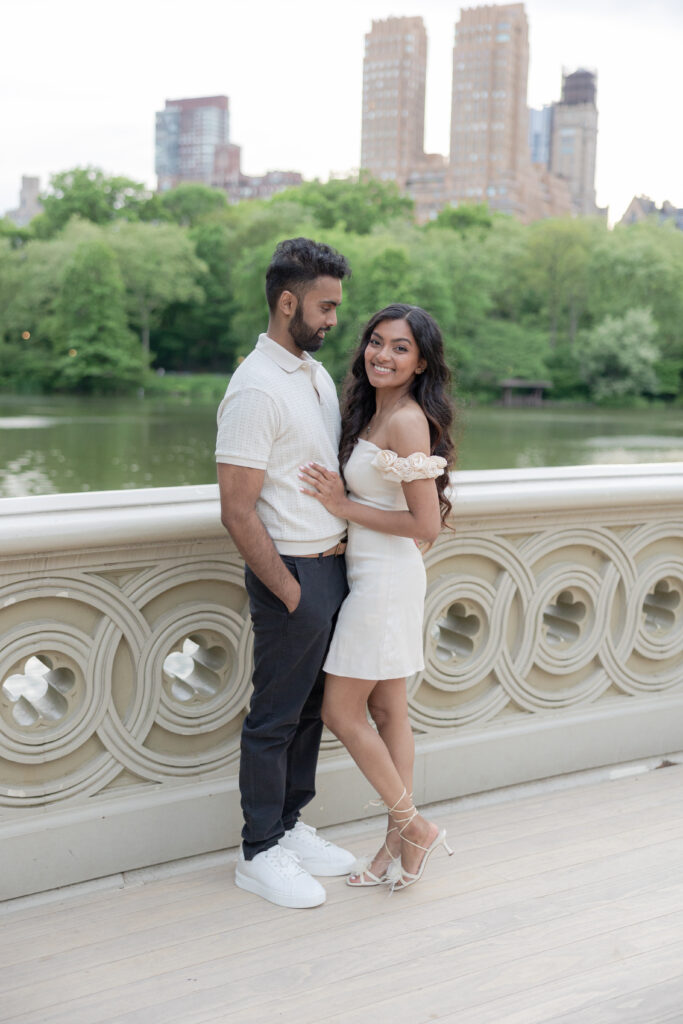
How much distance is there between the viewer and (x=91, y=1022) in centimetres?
206

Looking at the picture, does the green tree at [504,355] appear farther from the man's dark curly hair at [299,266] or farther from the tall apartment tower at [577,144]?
the tall apartment tower at [577,144]

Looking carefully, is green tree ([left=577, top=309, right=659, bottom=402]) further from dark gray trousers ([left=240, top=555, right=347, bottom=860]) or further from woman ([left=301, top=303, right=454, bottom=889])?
dark gray trousers ([left=240, top=555, right=347, bottom=860])

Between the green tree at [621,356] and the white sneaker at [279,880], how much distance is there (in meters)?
56.2

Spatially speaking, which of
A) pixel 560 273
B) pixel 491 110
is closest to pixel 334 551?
pixel 560 273

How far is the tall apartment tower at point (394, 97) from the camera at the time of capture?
443 feet

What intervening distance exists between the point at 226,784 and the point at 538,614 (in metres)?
1.13

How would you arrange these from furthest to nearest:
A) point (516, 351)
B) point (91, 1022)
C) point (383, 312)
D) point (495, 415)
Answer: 1. point (516, 351)
2. point (495, 415)
3. point (383, 312)
4. point (91, 1022)

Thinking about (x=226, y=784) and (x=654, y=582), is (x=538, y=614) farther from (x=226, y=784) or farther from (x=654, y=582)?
(x=226, y=784)

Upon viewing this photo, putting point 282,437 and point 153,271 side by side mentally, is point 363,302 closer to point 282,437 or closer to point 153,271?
point 153,271

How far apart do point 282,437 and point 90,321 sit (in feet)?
180

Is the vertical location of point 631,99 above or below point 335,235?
above

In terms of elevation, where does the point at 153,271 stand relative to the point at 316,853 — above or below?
above

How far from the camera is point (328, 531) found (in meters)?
2.50

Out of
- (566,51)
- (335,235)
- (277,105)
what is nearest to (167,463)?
(335,235)
